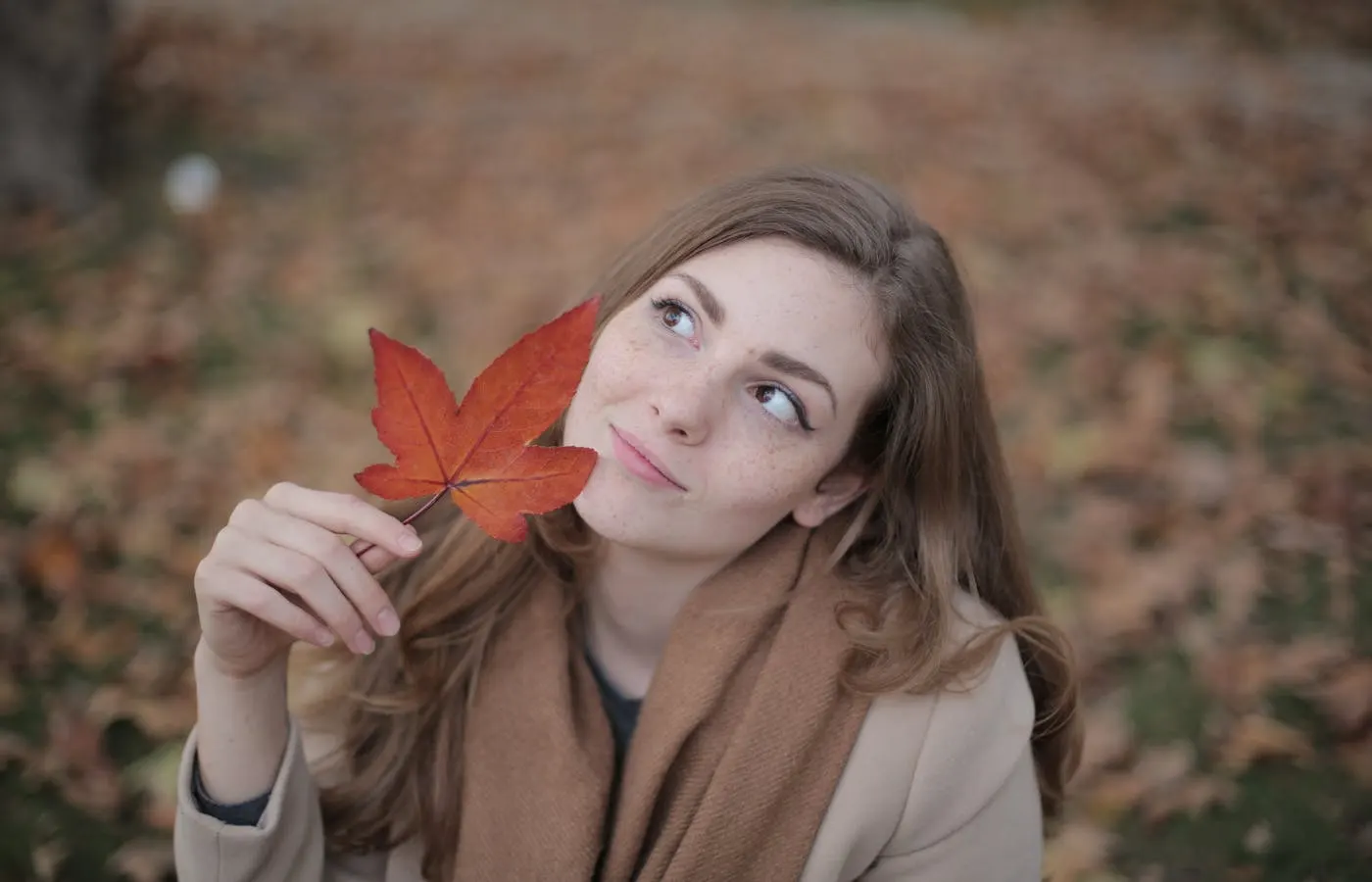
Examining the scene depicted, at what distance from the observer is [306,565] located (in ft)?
4.64

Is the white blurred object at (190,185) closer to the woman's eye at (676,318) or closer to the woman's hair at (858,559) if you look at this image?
the woman's hair at (858,559)

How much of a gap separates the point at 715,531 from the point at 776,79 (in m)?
6.35

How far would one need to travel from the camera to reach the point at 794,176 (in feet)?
6.15

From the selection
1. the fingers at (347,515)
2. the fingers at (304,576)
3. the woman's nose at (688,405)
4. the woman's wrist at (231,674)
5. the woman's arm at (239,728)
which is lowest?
the woman's arm at (239,728)

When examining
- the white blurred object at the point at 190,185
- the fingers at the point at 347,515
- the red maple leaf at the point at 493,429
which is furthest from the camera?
the white blurred object at the point at 190,185

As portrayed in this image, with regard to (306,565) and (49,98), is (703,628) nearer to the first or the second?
(306,565)

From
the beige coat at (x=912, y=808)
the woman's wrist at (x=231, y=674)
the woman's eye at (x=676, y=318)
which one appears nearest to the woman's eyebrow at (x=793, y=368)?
the woman's eye at (x=676, y=318)

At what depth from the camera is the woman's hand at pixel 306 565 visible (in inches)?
55.6

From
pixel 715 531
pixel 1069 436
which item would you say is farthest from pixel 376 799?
pixel 1069 436

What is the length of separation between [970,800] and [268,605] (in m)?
1.09

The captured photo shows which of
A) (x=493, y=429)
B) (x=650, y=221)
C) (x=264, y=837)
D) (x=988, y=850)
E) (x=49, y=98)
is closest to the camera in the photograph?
(x=493, y=429)

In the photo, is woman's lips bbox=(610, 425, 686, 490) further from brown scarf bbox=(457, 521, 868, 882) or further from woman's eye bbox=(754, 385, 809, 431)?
brown scarf bbox=(457, 521, 868, 882)

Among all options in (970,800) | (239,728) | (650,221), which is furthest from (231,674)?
(650,221)

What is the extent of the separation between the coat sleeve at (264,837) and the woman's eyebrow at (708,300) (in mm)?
901
